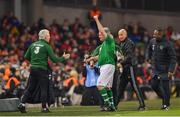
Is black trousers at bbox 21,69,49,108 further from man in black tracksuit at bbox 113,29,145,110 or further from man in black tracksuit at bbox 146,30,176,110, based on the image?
man in black tracksuit at bbox 146,30,176,110

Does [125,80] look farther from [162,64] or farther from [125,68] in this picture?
[162,64]

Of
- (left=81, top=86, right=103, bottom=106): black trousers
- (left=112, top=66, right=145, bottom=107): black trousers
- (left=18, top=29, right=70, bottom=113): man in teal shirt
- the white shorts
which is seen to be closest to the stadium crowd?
(left=81, top=86, right=103, bottom=106): black trousers

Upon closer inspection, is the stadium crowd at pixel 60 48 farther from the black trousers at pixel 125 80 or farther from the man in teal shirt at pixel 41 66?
the man in teal shirt at pixel 41 66

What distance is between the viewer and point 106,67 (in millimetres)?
18594

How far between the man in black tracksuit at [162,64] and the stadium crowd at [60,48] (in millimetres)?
2957

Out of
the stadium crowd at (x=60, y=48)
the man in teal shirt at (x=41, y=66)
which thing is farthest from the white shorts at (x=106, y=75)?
the stadium crowd at (x=60, y=48)

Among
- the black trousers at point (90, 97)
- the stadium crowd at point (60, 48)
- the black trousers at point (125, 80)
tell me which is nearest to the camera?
the black trousers at point (125, 80)

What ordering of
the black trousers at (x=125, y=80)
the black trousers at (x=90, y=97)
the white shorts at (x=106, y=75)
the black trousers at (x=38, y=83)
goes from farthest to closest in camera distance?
the black trousers at (x=90, y=97), the black trousers at (x=125, y=80), the black trousers at (x=38, y=83), the white shorts at (x=106, y=75)

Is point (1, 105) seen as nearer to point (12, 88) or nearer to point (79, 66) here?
point (12, 88)

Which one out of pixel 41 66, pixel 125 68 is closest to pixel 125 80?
pixel 125 68

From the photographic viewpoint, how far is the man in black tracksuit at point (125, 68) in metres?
19.6

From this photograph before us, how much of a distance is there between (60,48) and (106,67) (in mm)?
14862

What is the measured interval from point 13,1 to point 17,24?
9.11 ft

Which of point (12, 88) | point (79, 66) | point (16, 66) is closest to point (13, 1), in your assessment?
point (79, 66)
